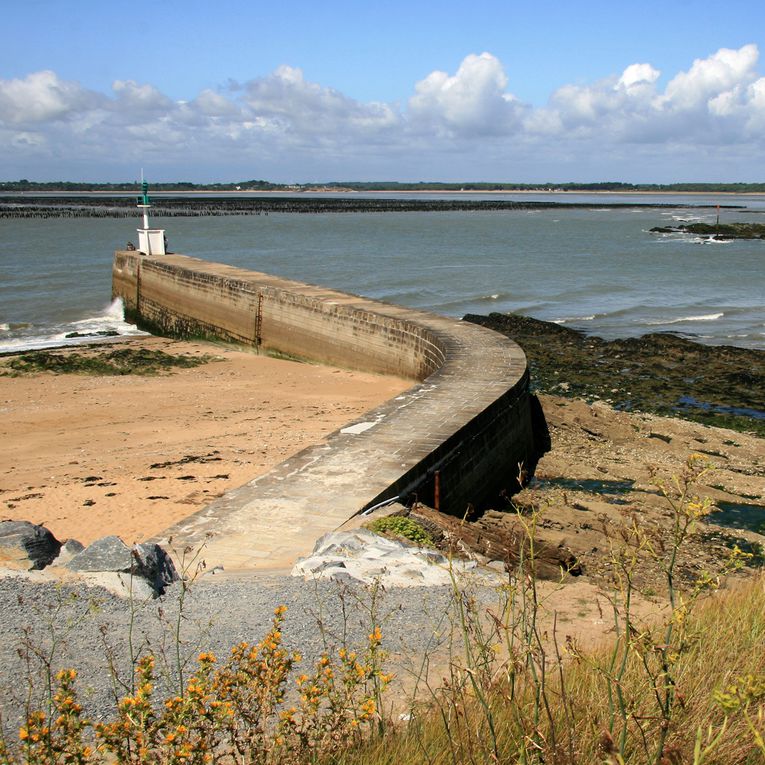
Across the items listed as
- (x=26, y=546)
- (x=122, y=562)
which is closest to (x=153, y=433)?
(x=26, y=546)

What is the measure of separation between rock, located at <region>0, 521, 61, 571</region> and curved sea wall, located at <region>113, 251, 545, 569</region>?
0.99 m

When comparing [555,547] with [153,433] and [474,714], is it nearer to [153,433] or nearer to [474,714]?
[474,714]

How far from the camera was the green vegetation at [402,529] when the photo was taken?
20.0 feet

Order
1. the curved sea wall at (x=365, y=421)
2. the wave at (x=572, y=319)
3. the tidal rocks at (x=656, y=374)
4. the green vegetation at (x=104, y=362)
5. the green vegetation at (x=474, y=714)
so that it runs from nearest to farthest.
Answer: the green vegetation at (x=474, y=714) < the curved sea wall at (x=365, y=421) < the tidal rocks at (x=656, y=374) < the green vegetation at (x=104, y=362) < the wave at (x=572, y=319)

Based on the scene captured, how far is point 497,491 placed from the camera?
9.81m

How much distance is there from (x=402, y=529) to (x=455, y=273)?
2959 cm

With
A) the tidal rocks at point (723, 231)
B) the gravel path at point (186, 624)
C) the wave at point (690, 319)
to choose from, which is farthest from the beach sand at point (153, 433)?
the tidal rocks at point (723, 231)

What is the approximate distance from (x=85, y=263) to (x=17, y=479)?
3097 cm

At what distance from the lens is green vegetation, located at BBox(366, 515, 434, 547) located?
20.0 feet

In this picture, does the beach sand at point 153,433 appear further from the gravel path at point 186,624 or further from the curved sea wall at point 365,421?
the gravel path at point 186,624

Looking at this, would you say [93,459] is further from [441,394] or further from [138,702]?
[138,702]

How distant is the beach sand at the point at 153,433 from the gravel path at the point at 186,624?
3174 millimetres

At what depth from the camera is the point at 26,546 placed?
502 centimetres

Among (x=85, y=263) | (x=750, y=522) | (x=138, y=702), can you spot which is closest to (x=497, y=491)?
(x=750, y=522)
